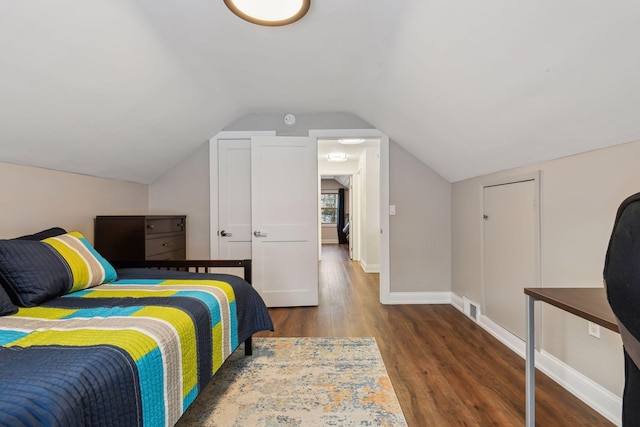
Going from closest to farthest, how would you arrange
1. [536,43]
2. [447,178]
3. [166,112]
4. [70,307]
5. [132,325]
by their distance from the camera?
[132,325], [536,43], [70,307], [166,112], [447,178]

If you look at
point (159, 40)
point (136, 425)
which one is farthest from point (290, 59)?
point (136, 425)

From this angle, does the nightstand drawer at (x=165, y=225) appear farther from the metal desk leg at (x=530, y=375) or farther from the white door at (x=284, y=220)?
the metal desk leg at (x=530, y=375)

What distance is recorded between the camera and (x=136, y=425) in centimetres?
99

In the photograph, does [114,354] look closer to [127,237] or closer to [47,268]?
[47,268]

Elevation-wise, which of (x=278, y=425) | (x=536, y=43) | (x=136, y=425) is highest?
(x=536, y=43)

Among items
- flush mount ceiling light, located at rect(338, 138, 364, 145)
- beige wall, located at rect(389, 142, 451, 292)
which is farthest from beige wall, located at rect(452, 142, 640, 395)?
flush mount ceiling light, located at rect(338, 138, 364, 145)

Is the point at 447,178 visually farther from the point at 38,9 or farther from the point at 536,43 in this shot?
the point at 38,9

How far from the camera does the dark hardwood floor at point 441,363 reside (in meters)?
1.62

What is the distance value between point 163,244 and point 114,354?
7.12 feet

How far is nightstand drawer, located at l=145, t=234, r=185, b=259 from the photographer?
272cm

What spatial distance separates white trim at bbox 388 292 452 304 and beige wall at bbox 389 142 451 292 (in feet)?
0.15

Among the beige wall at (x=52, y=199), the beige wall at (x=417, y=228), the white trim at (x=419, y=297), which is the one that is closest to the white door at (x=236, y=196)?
the beige wall at (x=52, y=199)

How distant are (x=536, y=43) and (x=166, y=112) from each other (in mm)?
2566

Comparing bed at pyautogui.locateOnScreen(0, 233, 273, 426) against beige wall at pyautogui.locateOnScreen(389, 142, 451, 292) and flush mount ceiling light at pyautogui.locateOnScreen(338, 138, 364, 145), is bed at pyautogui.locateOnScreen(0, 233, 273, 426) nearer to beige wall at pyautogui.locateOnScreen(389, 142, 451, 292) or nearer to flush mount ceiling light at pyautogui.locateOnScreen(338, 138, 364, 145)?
beige wall at pyautogui.locateOnScreen(389, 142, 451, 292)
